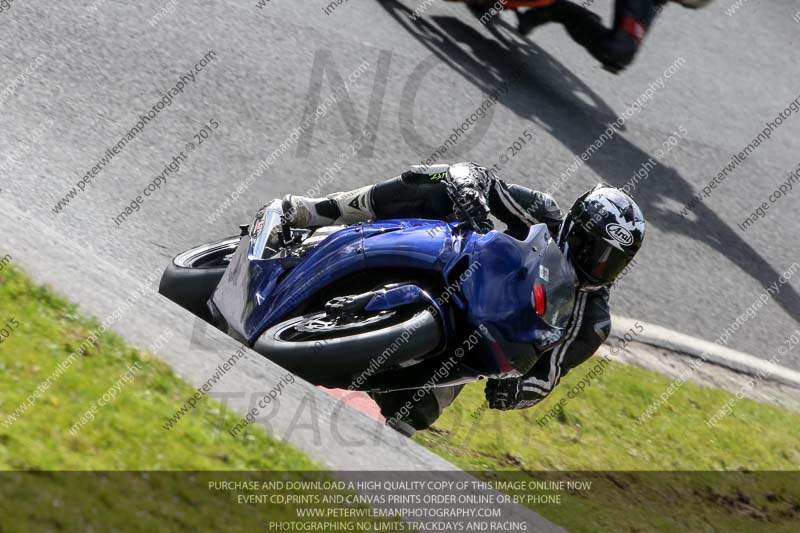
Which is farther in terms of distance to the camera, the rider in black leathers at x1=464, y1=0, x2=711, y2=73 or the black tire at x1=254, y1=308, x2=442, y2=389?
the rider in black leathers at x1=464, y1=0, x2=711, y2=73

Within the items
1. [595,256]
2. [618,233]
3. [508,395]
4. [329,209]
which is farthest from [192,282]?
[618,233]

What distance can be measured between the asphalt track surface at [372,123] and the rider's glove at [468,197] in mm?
1676

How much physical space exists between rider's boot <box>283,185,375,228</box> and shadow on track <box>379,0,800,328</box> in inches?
197

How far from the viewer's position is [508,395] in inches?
225

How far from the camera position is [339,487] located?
13.8 ft

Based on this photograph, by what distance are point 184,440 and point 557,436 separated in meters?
3.44

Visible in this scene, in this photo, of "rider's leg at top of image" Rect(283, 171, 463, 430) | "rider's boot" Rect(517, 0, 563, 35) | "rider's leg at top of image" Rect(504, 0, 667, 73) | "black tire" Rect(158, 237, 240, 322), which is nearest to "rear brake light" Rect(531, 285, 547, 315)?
"rider's leg at top of image" Rect(283, 171, 463, 430)

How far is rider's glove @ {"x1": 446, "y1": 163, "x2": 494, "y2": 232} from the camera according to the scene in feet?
17.6

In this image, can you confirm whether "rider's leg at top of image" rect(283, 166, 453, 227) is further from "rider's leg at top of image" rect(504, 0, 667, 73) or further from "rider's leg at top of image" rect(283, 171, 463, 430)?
"rider's leg at top of image" rect(504, 0, 667, 73)

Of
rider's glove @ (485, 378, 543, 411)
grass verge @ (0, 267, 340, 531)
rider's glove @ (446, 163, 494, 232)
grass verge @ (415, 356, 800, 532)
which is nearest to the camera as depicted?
grass verge @ (0, 267, 340, 531)

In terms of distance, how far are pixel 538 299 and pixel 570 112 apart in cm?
677

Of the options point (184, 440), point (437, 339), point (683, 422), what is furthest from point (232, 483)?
point (683, 422)

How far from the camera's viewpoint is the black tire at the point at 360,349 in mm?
4785

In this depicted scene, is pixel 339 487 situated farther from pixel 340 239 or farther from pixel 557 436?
pixel 557 436
